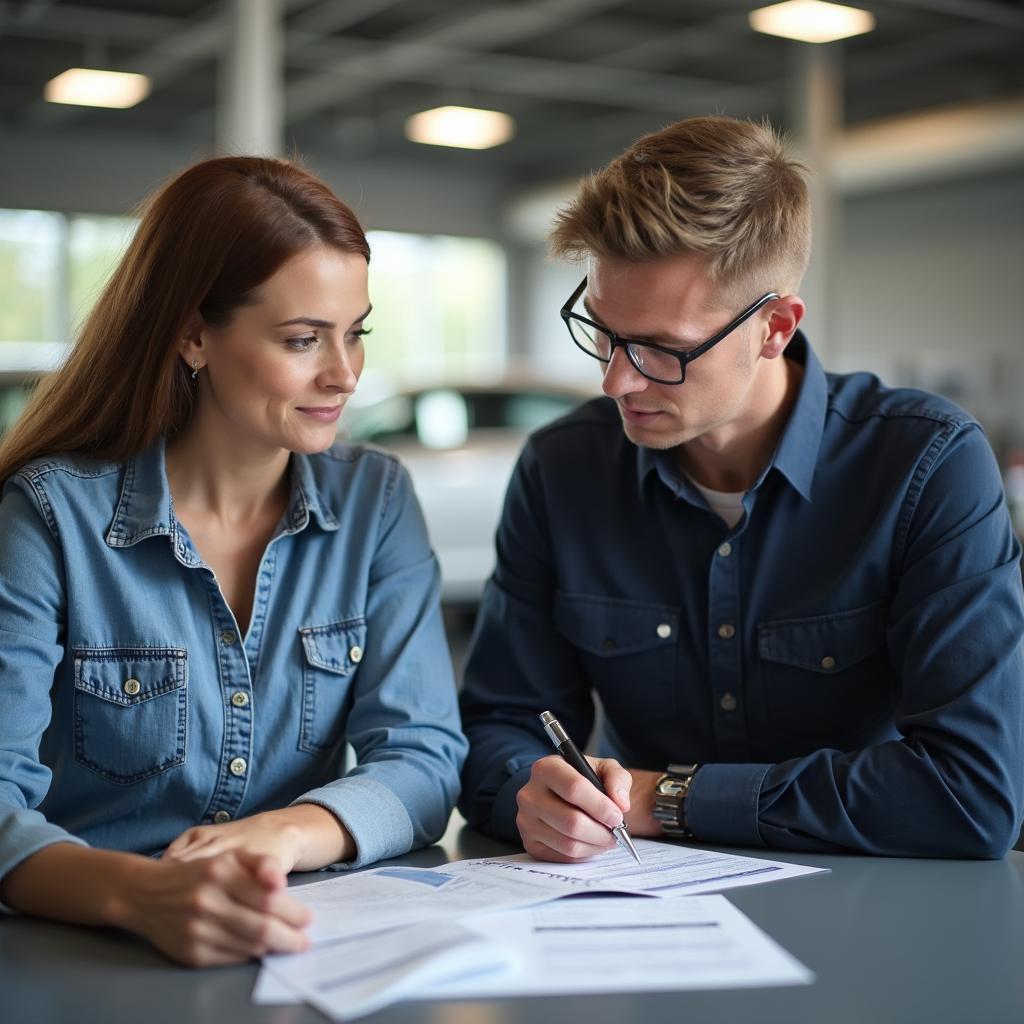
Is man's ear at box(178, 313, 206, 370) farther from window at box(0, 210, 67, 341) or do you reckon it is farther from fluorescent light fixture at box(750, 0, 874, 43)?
window at box(0, 210, 67, 341)

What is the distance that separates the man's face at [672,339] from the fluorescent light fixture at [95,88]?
31.4 ft

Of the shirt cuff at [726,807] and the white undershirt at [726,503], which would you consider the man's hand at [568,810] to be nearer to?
the shirt cuff at [726,807]

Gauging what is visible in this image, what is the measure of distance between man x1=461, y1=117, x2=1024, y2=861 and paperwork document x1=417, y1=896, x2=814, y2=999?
0.22m

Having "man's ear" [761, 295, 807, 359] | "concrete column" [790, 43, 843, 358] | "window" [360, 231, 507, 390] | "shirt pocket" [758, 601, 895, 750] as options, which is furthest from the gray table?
"window" [360, 231, 507, 390]

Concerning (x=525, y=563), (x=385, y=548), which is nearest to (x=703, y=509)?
(x=525, y=563)

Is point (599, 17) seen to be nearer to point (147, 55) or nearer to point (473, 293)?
point (147, 55)

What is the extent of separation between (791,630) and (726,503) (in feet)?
0.72

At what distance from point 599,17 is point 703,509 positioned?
816 cm

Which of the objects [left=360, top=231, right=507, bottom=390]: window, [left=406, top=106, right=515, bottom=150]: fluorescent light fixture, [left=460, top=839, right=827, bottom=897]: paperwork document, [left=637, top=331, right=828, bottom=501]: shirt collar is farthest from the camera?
[left=360, top=231, right=507, bottom=390]: window

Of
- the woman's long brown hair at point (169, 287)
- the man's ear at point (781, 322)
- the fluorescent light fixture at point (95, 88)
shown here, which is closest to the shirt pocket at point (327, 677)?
the woman's long brown hair at point (169, 287)

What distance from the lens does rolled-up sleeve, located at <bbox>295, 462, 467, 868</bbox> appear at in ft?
5.21

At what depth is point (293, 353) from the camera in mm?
1792

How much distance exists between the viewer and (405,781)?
1.66 meters

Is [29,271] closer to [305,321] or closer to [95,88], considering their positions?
[95,88]
